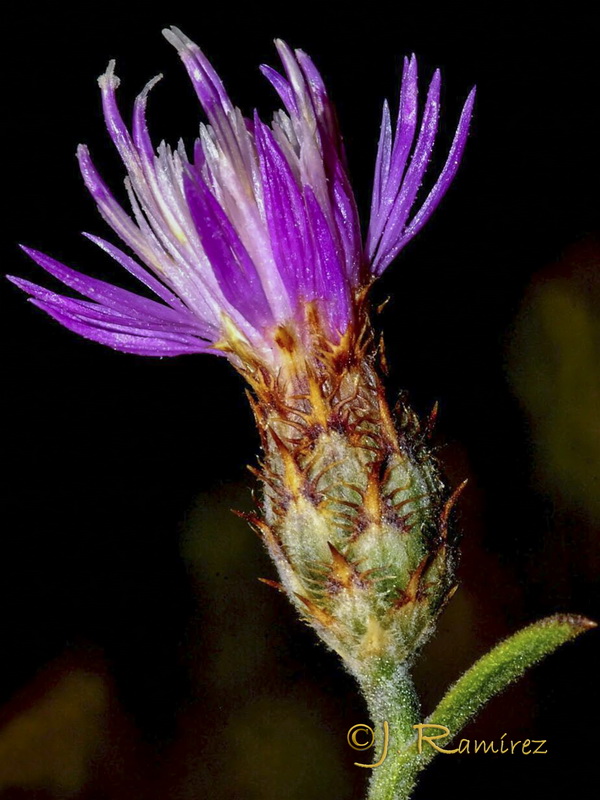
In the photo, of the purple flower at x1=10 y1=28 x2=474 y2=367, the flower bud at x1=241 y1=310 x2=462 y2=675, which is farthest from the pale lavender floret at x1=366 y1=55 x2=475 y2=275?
the flower bud at x1=241 y1=310 x2=462 y2=675

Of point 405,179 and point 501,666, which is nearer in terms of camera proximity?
point 501,666

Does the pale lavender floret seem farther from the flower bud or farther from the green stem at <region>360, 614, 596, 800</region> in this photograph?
the green stem at <region>360, 614, 596, 800</region>

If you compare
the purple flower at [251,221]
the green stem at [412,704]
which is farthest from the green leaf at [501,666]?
the purple flower at [251,221]

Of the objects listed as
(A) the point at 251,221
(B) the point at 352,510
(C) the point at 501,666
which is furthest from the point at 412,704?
(A) the point at 251,221

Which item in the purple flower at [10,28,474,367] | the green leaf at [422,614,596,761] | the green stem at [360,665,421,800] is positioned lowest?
the green stem at [360,665,421,800]

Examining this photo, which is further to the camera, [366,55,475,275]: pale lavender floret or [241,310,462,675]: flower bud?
[366,55,475,275]: pale lavender floret

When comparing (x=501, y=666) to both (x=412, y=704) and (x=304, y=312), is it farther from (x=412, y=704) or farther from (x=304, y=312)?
(x=304, y=312)
